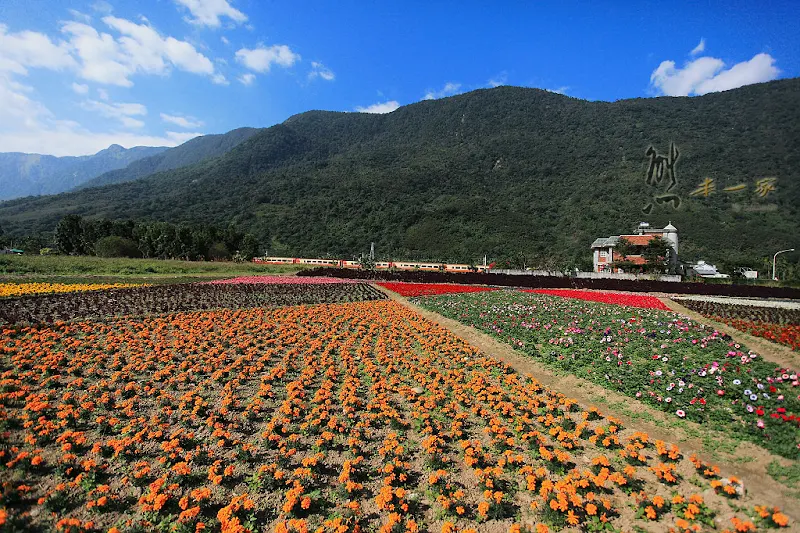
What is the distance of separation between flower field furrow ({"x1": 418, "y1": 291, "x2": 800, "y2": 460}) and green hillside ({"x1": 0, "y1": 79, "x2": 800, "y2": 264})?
4270 centimetres

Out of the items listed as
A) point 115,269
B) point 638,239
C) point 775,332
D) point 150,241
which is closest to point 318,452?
point 775,332

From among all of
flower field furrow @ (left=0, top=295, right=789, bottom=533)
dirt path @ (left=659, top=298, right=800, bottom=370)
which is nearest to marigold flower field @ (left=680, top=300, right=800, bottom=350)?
dirt path @ (left=659, top=298, right=800, bottom=370)

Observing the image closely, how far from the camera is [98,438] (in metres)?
5.80

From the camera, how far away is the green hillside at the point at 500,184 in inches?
2564

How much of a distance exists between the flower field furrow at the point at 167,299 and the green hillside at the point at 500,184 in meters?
43.8

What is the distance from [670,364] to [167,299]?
18.7 m

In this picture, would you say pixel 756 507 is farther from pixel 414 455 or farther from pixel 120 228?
pixel 120 228

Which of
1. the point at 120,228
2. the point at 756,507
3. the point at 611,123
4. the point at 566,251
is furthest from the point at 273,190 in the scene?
the point at 756,507

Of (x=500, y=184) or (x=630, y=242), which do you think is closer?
(x=630, y=242)

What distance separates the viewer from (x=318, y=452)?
A: 555 cm

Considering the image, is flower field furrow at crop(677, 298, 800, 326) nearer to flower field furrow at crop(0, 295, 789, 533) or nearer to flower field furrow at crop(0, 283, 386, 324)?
flower field furrow at crop(0, 295, 789, 533)

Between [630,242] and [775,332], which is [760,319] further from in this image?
[630,242]

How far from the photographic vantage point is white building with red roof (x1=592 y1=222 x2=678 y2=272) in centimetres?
4853

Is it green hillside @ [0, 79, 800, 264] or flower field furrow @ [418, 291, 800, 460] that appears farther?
green hillside @ [0, 79, 800, 264]
